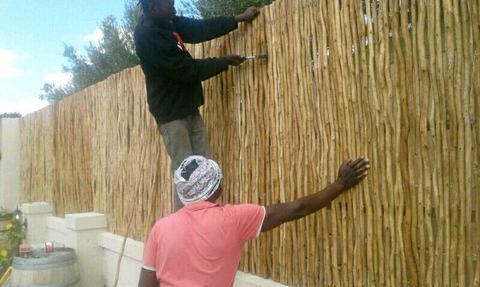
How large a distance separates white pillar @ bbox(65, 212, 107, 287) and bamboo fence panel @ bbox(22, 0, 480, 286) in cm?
239

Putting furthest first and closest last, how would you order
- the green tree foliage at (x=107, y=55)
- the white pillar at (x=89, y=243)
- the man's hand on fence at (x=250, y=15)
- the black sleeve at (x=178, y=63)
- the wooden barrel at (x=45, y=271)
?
the green tree foliage at (x=107, y=55) < the white pillar at (x=89, y=243) < the wooden barrel at (x=45, y=271) < the man's hand on fence at (x=250, y=15) < the black sleeve at (x=178, y=63)

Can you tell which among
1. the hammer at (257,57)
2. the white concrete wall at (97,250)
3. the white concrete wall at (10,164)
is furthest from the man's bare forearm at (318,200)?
the white concrete wall at (10,164)

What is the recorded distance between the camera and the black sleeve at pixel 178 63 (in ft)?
11.0

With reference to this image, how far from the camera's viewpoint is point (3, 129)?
31.4ft

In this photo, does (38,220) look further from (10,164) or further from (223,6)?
(223,6)

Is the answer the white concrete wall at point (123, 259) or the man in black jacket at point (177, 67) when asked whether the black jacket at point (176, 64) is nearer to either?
the man in black jacket at point (177, 67)

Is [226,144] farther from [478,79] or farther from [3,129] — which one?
[3,129]

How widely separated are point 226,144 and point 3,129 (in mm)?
7391

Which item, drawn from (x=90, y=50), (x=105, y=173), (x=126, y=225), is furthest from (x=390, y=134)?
(x=90, y=50)

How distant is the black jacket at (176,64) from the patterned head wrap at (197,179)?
1.20 meters

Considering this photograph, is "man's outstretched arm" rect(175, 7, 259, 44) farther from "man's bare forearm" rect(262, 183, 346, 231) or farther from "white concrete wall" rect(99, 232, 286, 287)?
"white concrete wall" rect(99, 232, 286, 287)

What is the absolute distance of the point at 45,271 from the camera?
14.4 ft

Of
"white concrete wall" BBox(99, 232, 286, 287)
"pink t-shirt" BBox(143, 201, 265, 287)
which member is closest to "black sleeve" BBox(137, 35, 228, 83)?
"pink t-shirt" BBox(143, 201, 265, 287)

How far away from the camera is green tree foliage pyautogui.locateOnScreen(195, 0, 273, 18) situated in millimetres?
9844
